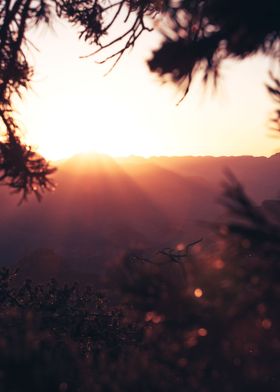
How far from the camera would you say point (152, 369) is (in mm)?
2562

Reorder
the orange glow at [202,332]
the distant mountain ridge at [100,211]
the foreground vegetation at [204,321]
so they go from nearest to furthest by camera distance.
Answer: the foreground vegetation at [204,321]
the orange glow at [202,332]
the distant mountain ridge at [100,211]

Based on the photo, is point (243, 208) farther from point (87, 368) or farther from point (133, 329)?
point (133, 329)

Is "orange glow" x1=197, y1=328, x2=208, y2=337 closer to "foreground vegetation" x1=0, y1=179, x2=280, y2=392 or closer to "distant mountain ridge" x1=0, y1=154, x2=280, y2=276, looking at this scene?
"foreground vegetation" x1=0, y1=179, x2=280, y2=392

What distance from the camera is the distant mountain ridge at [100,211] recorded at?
61.3 meters

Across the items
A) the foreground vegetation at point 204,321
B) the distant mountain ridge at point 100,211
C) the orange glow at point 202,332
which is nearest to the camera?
the foreground vegetation at point 204,321

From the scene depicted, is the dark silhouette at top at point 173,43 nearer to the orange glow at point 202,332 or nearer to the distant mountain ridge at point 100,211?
the orange glow at point 202,332

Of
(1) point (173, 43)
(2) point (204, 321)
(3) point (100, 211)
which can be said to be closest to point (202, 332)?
(2) point (204, 321)

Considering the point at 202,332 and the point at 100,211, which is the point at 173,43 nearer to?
the point at 202,332

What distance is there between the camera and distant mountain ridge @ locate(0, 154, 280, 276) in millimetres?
61303

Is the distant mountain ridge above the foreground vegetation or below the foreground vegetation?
below

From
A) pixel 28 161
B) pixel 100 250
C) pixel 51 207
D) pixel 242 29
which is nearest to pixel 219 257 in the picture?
pixel 242 29

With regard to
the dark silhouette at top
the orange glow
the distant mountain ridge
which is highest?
the dark silhouette at top

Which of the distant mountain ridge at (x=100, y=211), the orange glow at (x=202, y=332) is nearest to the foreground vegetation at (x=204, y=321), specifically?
the orange glow at (x=202, y=332)

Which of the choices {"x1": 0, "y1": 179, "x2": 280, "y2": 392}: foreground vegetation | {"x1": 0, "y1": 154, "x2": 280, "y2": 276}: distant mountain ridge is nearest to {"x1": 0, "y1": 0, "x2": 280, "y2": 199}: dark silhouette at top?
{"x1": 0, "y1": 179, "x2": 280, "y2": 392}: foreground vegetation
